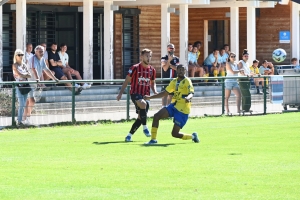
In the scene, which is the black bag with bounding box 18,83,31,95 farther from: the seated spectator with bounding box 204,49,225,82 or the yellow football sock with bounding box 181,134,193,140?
the seated spectator with bounding box 204,49,225,82

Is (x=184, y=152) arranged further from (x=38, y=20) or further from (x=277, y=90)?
(x=38, y=20)

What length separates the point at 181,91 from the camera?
52.2 ft

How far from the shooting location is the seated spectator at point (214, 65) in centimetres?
3216

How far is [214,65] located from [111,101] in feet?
34.3

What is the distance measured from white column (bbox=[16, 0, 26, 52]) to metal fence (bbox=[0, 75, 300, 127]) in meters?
3.09

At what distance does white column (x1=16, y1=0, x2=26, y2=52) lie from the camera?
2550 cm

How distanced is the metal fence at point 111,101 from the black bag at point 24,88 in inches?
5.2

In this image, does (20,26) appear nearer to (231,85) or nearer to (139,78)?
(231,85)

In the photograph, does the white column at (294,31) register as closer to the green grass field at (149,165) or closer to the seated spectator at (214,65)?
the seated spectator at (214,65)

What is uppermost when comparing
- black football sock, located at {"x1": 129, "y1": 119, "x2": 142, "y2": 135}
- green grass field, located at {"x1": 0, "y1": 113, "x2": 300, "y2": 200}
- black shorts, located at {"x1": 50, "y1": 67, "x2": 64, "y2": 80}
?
black shorts, located at {"x1": 50, "y1": 67, "x2": 64, "y2": 80}

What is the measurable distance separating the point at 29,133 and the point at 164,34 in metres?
12.3

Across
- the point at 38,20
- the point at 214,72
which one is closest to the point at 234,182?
the point at 38,20

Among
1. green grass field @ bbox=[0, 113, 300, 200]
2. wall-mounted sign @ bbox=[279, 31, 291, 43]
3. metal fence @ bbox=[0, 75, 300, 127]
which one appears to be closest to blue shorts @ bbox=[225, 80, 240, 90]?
metal fence @ bbox=[0, 75, 300, 127]

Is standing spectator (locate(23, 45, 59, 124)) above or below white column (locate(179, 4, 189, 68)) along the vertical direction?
below
